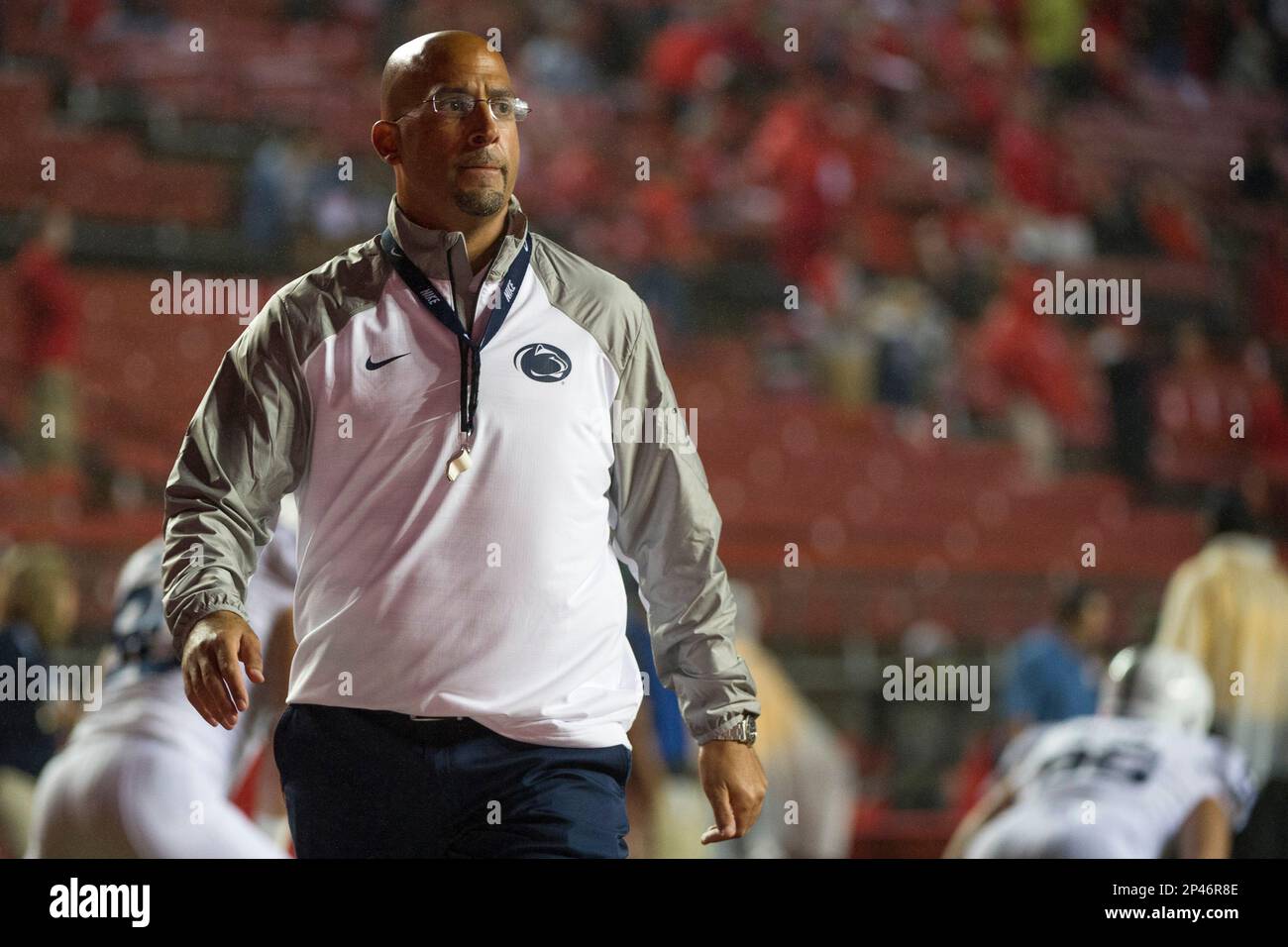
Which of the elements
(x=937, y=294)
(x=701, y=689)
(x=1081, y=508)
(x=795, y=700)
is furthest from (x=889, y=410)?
(x=701, y=689)

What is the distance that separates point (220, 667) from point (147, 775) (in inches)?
52.9

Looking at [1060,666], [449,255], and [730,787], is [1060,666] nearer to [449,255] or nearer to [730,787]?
[730,787]

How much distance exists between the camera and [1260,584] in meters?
4.08

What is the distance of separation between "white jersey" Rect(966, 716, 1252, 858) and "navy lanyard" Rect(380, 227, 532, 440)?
5.94ft

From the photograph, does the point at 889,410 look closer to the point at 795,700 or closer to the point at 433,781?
the point at 795,700

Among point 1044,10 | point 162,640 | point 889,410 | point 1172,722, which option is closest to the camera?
point 162,640

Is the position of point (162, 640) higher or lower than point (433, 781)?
higher

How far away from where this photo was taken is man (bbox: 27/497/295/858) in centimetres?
269

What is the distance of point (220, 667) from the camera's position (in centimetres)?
150
